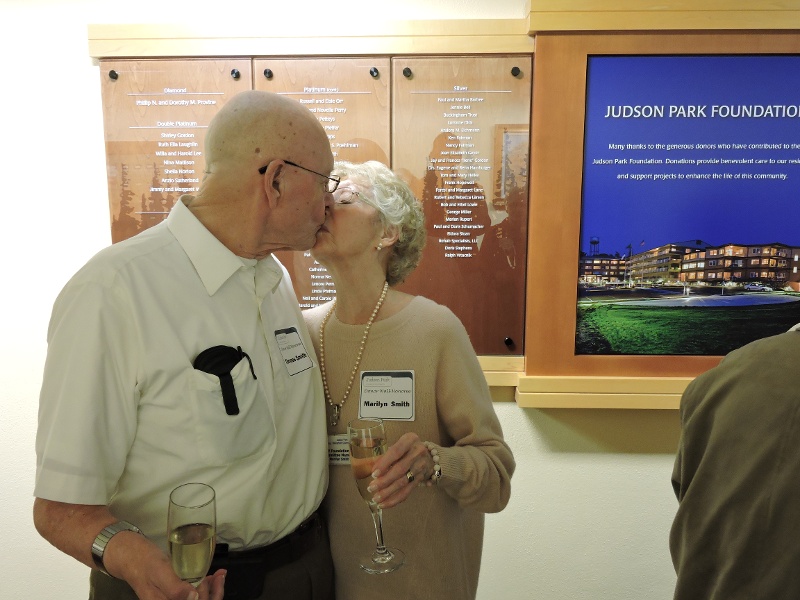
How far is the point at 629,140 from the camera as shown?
248 cm

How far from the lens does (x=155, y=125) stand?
2574 mm

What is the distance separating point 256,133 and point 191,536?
2.82 feet

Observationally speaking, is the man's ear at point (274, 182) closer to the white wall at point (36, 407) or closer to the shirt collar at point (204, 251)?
the shirt collar at point (204, 251)

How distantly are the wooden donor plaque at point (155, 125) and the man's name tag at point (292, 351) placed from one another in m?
1.34

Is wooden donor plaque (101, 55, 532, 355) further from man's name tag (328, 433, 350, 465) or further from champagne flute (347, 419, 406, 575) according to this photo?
champagne flute (347, 419, 406, 575)

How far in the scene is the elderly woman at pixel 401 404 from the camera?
1633mm

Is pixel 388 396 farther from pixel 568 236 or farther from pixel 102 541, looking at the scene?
pixel 568 236

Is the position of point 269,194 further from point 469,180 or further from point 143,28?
point 143,28

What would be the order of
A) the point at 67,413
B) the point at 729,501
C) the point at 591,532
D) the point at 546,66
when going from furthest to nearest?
the point at 591,532 < the point at 546,66 < the point at 729,501 < the point at 67,413

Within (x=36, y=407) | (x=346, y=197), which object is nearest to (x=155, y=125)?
(x=346, y=197)

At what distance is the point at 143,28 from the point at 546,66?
1.66m

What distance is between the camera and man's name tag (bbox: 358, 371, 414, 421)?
167cm

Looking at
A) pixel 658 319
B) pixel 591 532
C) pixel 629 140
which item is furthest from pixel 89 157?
pixel 591 532

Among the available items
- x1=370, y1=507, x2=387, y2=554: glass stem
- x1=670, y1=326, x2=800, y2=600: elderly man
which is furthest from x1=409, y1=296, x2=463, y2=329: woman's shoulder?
x1=670, y1=326, x2=800, y2=600: elderly man
